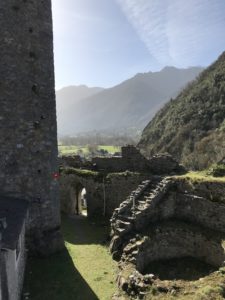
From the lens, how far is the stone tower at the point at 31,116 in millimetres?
16984

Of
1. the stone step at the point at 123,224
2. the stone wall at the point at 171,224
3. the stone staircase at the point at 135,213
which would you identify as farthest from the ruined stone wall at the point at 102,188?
the stone step at the point at 123,224

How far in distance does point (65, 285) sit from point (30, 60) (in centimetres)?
1046

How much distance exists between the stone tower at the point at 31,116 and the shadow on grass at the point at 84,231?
10.1 ft

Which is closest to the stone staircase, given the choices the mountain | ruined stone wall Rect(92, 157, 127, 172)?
ruined stone wall Rect(92, 157, 127, 172)

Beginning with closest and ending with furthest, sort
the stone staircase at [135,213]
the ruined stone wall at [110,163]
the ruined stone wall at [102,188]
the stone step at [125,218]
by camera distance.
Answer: the stone staircase at [135,213]
the stone step at [125,218]
the ruined stone wall at [102,188]
the ruined stone wall at [110,163]

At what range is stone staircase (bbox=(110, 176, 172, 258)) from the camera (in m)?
18.8

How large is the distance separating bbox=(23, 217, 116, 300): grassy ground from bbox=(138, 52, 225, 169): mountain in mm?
42959

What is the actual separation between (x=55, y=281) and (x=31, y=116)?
7.64m

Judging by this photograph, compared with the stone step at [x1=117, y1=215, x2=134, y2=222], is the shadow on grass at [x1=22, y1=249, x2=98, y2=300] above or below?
below

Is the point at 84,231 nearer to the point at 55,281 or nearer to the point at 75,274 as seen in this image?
the point at 75,274

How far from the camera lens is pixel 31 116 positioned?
17703mm

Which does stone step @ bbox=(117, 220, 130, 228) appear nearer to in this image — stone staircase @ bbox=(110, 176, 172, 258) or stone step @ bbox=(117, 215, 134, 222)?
stone staircase @ bbox=(110, 176, 172, 258)

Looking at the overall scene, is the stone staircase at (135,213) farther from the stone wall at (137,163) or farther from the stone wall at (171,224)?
the stone wall at (137,163)

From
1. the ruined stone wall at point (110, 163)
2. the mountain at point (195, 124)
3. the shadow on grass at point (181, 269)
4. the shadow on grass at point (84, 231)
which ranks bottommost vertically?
the shadow on grass at point (181, 269)
